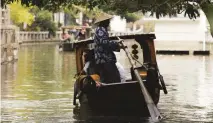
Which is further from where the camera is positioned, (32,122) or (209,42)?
(209,42)

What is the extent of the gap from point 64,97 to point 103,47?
3.86m

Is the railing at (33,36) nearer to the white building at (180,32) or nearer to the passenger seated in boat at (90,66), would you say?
the white building at (180,32)

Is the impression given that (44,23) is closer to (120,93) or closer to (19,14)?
(19,14)

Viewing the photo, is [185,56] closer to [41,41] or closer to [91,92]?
[91,92]

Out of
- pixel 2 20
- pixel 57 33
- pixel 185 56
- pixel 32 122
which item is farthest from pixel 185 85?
pixel 57 33

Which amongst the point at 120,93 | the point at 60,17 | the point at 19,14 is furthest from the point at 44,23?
the point at 120,93

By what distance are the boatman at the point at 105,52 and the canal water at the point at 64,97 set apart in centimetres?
97

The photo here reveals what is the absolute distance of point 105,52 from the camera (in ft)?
45.1

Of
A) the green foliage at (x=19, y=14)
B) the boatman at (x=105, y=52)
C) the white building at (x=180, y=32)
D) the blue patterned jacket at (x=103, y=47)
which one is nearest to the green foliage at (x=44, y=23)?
the green foliage at (x=19, y=14)

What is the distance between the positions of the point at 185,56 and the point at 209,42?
8957 millimetres

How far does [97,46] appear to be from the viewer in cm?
1380

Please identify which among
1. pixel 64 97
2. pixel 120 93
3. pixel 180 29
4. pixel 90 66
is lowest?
pixel 64 97

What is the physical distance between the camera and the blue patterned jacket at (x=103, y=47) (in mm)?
13469

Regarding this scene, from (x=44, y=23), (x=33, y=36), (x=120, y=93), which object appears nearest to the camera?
(x=120, y=93)
